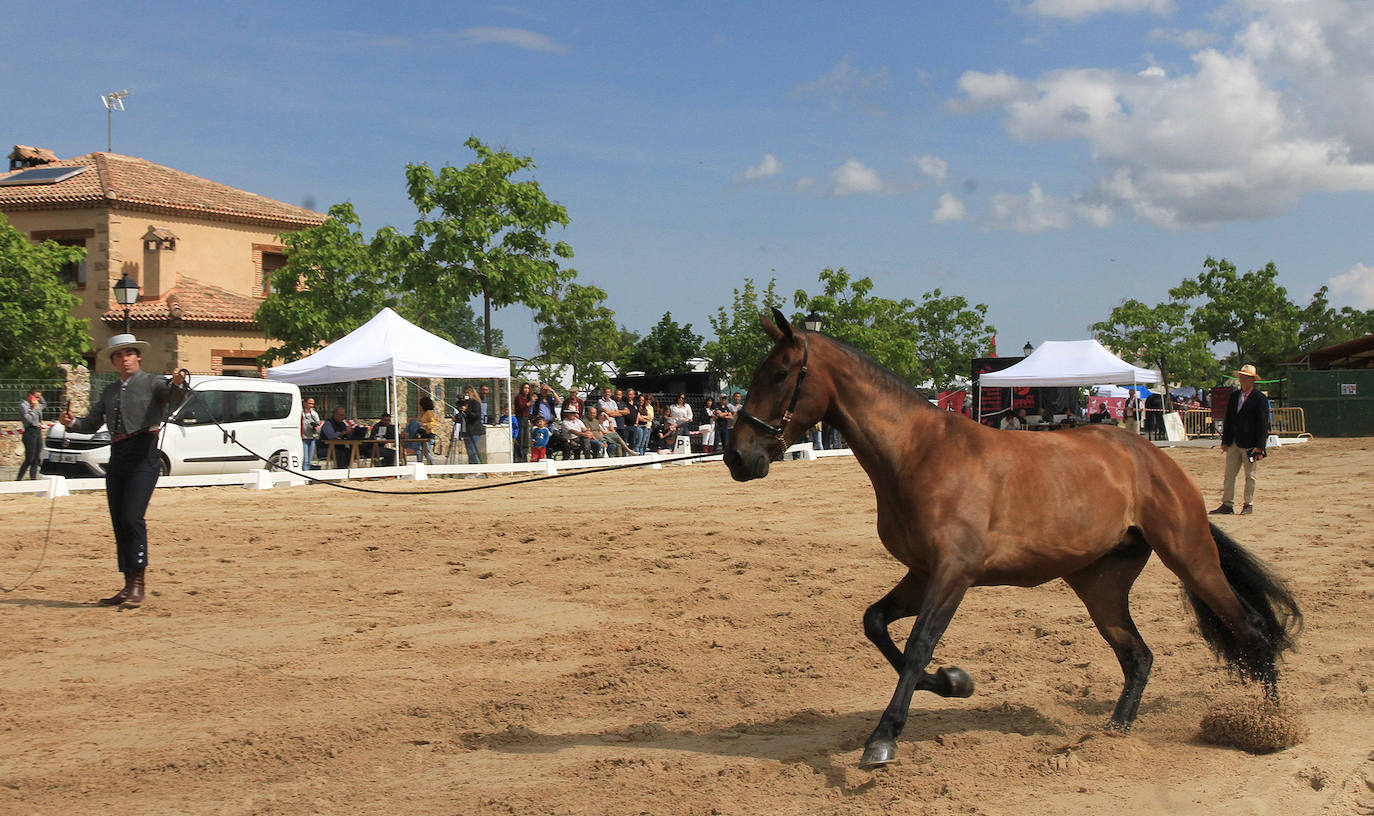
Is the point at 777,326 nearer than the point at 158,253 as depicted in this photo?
Yes

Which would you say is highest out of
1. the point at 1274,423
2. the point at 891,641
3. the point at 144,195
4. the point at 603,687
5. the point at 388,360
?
the point at 144,195

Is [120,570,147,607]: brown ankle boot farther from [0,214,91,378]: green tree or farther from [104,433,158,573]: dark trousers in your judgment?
[0,214,91,378]: green tree

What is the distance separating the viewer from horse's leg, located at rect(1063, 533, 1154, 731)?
5219mm

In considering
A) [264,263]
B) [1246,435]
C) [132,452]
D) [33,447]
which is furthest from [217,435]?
[264,263]

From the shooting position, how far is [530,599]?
841 cm

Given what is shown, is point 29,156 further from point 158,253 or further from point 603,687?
point 603,687

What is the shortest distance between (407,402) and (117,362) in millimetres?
24526

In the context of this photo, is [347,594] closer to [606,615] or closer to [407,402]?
[606,615]

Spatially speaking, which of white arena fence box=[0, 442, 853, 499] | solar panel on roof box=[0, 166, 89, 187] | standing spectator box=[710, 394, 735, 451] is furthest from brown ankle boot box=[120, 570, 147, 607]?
solar panel on roof box=[0, 166, 89, 187]

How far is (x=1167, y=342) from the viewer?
151 feet

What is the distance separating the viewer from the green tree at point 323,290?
3191cm

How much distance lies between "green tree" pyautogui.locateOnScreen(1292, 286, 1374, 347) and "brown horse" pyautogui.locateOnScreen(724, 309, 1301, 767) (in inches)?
2554

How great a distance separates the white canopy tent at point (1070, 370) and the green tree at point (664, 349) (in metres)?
32.4

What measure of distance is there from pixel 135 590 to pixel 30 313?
24.3 meters
